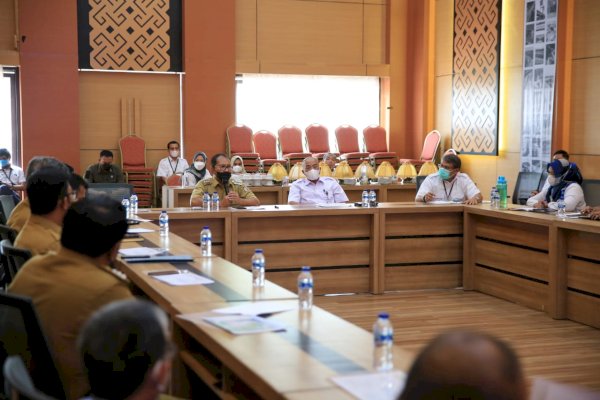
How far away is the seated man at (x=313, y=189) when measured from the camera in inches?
314

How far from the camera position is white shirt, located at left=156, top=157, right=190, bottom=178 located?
12.9m

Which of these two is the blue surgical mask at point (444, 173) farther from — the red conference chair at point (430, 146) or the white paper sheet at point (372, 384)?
the red conference chair at point (430, 146)

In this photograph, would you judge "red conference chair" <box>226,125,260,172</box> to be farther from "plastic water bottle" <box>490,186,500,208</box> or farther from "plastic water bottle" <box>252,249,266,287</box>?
"plastic water bottle" <box>252,249,266,287</box>

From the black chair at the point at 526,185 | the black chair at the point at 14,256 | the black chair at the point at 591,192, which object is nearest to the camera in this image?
the black chair at the point at 14,256

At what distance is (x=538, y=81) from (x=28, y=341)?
10320mm

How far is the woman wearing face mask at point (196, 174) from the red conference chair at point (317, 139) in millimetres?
3059

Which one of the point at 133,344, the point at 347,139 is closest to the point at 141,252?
the point at 133,344

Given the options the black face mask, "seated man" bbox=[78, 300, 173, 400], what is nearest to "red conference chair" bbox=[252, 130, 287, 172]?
the black face mask

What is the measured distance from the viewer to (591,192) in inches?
286

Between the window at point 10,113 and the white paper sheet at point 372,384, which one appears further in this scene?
the window at point 10,113

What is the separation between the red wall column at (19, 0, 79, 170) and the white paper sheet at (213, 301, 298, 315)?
10505mm

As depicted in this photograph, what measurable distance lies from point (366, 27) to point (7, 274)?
11.8 metres

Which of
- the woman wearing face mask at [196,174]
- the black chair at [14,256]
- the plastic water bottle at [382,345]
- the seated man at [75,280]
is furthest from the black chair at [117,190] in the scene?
the plastic water bottle at [382,345]

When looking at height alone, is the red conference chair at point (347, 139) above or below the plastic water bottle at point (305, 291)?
above
